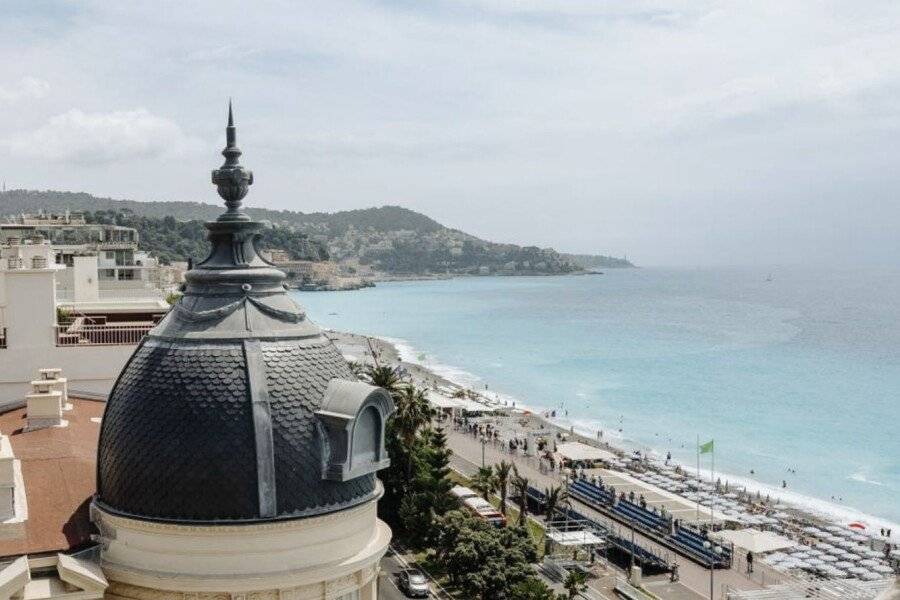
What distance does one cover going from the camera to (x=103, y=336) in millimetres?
24781

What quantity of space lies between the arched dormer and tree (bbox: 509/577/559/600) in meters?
17.2

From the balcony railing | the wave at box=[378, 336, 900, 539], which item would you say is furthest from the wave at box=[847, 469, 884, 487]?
the balcony railing

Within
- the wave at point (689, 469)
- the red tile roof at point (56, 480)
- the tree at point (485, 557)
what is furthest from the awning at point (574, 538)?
the red tile roof at point (56, 480)

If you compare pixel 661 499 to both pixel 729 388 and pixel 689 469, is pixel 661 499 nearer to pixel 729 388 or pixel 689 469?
pixel 689 469

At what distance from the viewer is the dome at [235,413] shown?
13.3 meters

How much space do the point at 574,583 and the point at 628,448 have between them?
4510cm

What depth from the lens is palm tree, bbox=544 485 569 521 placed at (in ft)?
142

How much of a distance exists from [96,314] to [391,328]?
149 meters

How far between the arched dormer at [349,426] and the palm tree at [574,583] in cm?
1966

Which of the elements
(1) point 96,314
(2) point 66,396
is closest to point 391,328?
(1) point 96,314

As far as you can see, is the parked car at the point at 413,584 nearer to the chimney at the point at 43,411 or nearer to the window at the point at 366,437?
the chimney at the point at 43,411

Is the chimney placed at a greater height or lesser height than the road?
greater

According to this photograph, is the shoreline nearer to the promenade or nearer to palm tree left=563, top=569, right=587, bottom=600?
the promenade

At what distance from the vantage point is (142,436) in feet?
44.9
